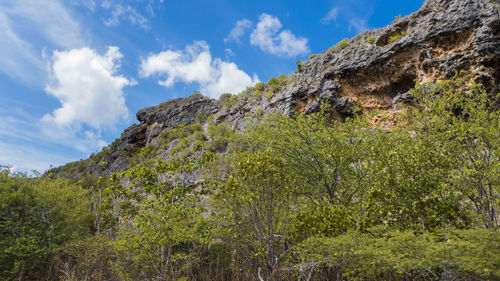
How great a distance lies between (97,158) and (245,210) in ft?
192

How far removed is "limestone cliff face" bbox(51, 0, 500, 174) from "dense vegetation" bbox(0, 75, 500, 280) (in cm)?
452

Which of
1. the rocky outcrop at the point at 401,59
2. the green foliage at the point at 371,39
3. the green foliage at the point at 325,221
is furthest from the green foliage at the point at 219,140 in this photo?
the green foliage at the point at 325,221

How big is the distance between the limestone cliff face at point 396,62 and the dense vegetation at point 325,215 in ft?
14.8

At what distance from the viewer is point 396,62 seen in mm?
21203

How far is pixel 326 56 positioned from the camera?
27516 mm

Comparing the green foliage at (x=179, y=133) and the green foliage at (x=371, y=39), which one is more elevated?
the green foliage at (x=371, y=39)

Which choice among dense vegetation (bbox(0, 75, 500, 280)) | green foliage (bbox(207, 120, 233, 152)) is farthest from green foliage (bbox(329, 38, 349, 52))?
dense vegetation (bbox(0, 75, 500, 280))

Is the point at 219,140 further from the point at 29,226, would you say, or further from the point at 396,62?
the point at 396,62

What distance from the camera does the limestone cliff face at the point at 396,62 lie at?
17.0 meters

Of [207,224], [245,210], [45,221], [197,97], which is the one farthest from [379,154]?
[197,97]

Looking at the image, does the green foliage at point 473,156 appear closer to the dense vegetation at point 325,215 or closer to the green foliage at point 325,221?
the dense vegetation at point 325,215

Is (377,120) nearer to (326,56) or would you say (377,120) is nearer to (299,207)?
(326,56)

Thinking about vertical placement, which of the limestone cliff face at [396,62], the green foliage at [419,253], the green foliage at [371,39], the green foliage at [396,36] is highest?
the green foliage at [371,39]

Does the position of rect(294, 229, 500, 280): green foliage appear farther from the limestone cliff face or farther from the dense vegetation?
the limestone cliff face
